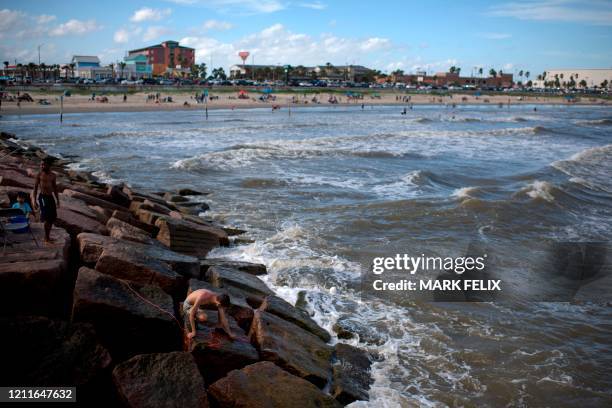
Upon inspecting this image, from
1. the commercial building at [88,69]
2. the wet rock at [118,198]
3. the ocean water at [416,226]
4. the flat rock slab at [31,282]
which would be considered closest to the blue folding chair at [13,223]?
the flat rock slab at [31,282]

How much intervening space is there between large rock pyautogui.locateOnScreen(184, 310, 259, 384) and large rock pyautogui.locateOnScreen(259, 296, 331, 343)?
138 cm

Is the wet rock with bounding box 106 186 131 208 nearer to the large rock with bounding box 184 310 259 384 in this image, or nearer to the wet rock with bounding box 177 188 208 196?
the wet rock with bounding box 177 188 208 196

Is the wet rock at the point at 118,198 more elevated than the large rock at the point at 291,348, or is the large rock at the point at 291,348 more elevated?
the wet rock at the point at 118,198

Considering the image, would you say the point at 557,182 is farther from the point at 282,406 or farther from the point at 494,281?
the point at 282,406

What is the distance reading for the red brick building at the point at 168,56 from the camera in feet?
475

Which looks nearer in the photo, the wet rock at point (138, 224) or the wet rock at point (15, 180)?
the wet rock at point (138, 224)

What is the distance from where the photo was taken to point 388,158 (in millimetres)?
29969

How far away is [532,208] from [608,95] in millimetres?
161089

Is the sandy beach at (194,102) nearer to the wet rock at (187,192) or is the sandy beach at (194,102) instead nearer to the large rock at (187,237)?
the wet rock at (187,192)

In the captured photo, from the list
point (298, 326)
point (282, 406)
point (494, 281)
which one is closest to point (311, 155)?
point (494, 281)

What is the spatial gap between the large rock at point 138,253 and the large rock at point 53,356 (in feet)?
7.25

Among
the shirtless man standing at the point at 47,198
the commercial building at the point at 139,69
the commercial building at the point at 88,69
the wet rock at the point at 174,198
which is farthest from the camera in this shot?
the commercial building at the point at 139,69

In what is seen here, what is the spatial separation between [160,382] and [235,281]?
372cm

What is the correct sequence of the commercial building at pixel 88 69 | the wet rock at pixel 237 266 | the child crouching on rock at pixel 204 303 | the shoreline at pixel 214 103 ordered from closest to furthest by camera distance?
the child crouching on rock at pixel 204 303
the wet rock at pixel 237 266
the shoreline at pixel 214 103
the commercial building at pixel 88 69
